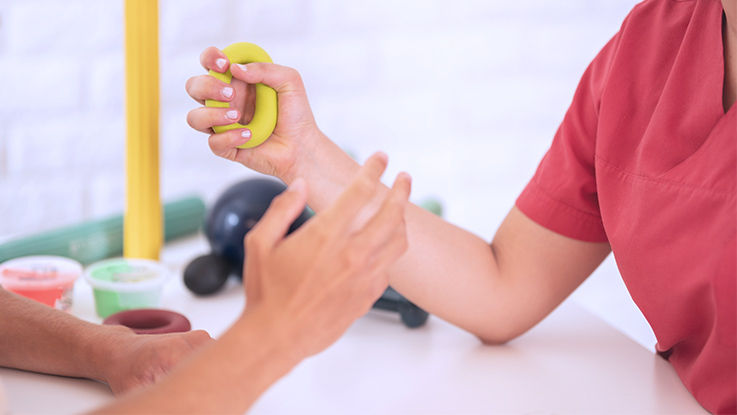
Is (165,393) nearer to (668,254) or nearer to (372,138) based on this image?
(668,254)

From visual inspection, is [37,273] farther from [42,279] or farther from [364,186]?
[364,186]

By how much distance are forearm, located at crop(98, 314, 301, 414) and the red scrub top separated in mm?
372

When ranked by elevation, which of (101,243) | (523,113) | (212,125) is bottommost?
(101,243)

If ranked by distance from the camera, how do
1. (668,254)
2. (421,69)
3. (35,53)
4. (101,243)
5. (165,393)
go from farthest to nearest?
1. (421,69)
2. (35,53)
3. (101,243)
4. (668,254)
5. (165,393)

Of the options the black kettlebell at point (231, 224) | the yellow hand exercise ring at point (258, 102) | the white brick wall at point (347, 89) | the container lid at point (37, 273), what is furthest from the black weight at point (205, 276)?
the white brick wall at point (347, 89)

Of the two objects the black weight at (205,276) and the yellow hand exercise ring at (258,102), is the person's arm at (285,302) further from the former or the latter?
the black weight at (205,276)

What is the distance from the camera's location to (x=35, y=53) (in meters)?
1.33

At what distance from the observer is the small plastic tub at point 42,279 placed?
785 mm

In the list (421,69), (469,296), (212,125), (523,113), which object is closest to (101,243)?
(212,125)

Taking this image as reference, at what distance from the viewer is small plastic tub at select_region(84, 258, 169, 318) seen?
0.82m

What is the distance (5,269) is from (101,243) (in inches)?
8.5

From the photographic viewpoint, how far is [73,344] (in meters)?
0.62

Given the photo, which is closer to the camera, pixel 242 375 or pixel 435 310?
pixel 242 375

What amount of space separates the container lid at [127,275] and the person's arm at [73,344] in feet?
0.57
